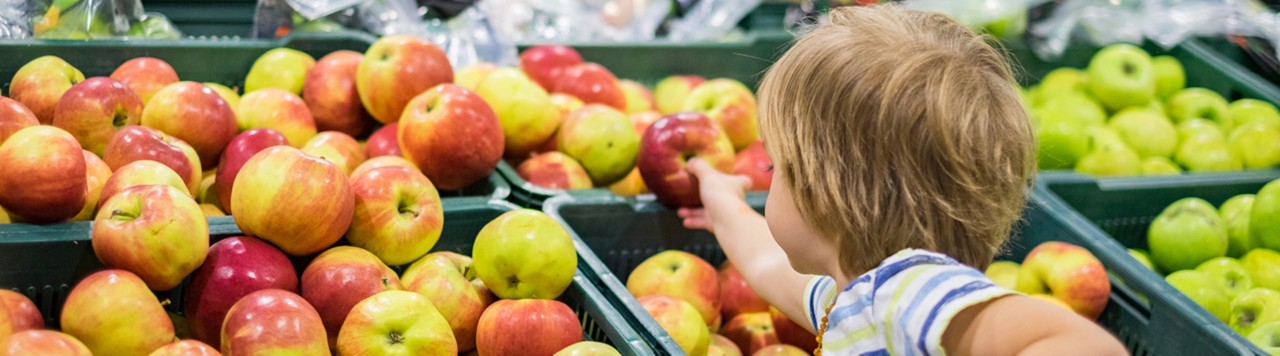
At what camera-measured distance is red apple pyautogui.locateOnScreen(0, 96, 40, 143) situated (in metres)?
1.88

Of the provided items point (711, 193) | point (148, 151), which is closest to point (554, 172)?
point (711, 193)

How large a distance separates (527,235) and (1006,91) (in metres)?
0.83

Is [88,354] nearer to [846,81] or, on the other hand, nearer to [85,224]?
[85,224]

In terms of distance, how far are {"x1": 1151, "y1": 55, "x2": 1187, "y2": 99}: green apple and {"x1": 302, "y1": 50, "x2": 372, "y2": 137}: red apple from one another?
240 centimetres

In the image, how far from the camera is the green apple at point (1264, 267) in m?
2.38

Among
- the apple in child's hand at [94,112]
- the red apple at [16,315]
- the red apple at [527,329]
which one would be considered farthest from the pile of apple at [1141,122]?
the red apple at [16,315]

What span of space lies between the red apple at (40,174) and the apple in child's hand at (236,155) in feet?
1.08

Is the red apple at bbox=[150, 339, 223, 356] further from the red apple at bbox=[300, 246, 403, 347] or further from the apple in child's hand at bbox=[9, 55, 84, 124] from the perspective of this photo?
the apple in child's hand at bbox=[9, 55, 84, 124]

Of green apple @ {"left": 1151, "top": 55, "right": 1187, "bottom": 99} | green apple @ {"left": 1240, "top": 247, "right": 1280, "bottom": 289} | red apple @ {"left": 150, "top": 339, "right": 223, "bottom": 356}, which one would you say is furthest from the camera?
green apple @ {"left": 1151, "top": 55, "right": 1187, "bottom": 99}

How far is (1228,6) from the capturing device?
12.3 ft

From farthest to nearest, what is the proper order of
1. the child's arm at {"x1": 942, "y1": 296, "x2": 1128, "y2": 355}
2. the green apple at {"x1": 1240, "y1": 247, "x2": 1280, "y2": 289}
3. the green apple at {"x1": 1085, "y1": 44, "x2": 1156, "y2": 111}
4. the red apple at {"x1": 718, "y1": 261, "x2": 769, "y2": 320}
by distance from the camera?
→ the green apple at {"x1": 1085, "y1": 44, "x2": 1156, "y2": 111}
the green apple at {"x1": 1240, "y1": 247, "x2": 1280, "y2": 289}
the red apple at {"x1": 718, "y1": 261, "x2": 769, "y2": 320}
the child's arm at {"x1": 942, "y1": 296, "x2": 1128, "y2": 355}

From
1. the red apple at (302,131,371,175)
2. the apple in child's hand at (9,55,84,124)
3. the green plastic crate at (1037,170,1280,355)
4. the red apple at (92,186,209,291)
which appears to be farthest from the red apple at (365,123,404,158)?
the green plastic crate at (1037,170,1280,355)

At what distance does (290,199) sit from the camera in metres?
1.73

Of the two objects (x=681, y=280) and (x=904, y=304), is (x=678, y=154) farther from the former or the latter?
(x=904, y=304)
